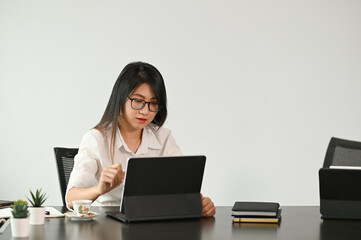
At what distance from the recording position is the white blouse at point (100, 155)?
274cm

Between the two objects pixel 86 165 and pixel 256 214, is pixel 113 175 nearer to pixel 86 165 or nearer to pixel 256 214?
pixel 86 165

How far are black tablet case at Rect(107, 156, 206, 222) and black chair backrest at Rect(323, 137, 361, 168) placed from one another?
98cm

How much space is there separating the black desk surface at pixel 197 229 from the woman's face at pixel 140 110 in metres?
0.55

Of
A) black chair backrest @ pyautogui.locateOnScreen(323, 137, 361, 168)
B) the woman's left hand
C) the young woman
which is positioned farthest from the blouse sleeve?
black chair backrest @ pyautogui.locateOnScreen(323, 137, 361, 168)

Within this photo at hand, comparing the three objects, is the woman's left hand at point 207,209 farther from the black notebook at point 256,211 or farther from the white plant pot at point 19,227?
the white plant pot at point 19,227

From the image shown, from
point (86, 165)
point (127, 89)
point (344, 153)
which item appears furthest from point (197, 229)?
point (344, 153)

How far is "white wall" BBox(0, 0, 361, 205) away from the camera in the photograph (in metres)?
4.78

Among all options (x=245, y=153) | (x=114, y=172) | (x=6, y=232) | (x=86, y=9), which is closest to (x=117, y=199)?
(x=114, y=172)

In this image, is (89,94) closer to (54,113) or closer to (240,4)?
(54,113)

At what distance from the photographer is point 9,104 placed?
4.93 meters

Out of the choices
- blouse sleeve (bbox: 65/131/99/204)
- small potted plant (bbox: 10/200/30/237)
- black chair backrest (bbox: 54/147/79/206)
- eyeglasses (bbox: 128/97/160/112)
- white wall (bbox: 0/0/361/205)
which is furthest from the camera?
white wall (bbox: 0/0/361/205)

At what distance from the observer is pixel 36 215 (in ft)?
7.35

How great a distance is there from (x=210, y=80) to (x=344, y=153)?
192 cm

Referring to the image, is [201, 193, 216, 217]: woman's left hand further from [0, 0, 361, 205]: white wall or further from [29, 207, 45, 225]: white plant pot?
[0, 0, 361, 205]: white wall
